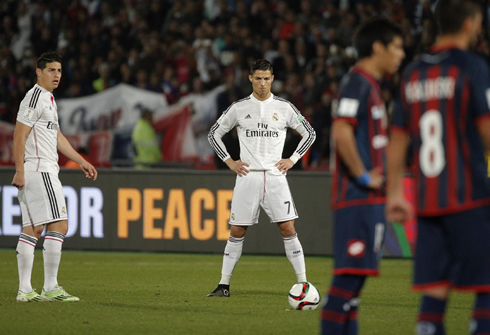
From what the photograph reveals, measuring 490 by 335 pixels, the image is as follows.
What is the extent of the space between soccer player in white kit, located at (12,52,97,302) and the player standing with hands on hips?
3.94 m

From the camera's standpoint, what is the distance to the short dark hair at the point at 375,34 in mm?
5172

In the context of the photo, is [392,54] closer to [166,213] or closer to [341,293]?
[341,293]

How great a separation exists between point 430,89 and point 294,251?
4.69 metres

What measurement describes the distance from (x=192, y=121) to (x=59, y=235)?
8170 millimetres

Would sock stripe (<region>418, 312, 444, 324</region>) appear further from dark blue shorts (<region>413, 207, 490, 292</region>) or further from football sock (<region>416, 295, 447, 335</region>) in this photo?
dark blue shorts (<region>413, 207, 490, 292</region>)

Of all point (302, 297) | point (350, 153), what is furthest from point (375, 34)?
point (302, 297)

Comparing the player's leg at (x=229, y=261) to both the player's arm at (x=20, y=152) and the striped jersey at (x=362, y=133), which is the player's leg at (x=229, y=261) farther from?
the striped jersey at (x=362, y=133)

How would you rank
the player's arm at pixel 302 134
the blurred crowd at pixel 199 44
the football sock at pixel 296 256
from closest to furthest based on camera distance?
the football sock at pixel 296 256 → the player's arm at pixel 302 134 → the blurred crowd at pixel 199 44

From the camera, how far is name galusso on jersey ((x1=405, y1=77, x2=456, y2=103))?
14.2ft

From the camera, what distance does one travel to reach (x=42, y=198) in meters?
8.35

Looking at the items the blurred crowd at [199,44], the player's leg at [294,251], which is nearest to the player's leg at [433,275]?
the player's leg at [294,251]

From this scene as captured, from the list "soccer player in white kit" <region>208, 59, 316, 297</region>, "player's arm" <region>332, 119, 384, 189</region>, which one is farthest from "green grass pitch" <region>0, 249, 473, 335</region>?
"player's arm" <region>332, 119, 384, 189</region>

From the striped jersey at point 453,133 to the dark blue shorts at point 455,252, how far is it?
7cm

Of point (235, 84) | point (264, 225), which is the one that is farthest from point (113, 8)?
point (264, 225)
